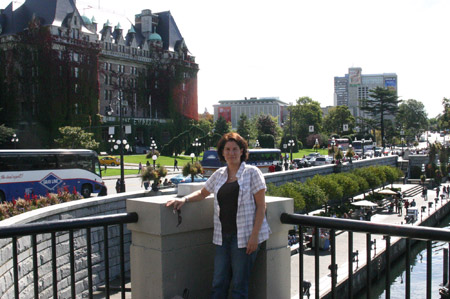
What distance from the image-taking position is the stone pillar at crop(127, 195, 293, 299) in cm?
398

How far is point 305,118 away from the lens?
113 meters

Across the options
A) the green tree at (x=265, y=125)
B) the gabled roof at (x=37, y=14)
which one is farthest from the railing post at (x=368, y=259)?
the green tree at (x=265, y=125)

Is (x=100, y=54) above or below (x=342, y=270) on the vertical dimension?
above

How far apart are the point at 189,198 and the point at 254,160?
38.1 meters

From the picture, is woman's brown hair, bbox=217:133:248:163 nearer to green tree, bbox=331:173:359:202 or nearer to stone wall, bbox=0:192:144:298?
stone wall, bbox=0:192:144:298

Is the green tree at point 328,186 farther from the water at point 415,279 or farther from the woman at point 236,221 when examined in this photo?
the woman at point 236,221

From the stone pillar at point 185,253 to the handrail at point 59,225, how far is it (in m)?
0.20

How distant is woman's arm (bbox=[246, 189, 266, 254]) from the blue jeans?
11 centimetres

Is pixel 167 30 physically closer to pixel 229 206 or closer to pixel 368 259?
pixel 229 206

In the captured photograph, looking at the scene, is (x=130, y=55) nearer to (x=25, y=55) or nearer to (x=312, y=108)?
(x=25, y=55)

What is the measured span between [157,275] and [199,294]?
1.91 ft

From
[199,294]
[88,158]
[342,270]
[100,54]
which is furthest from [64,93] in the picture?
[199,294]

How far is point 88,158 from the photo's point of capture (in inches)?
1072

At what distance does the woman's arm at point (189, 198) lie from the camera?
3.91 meters
